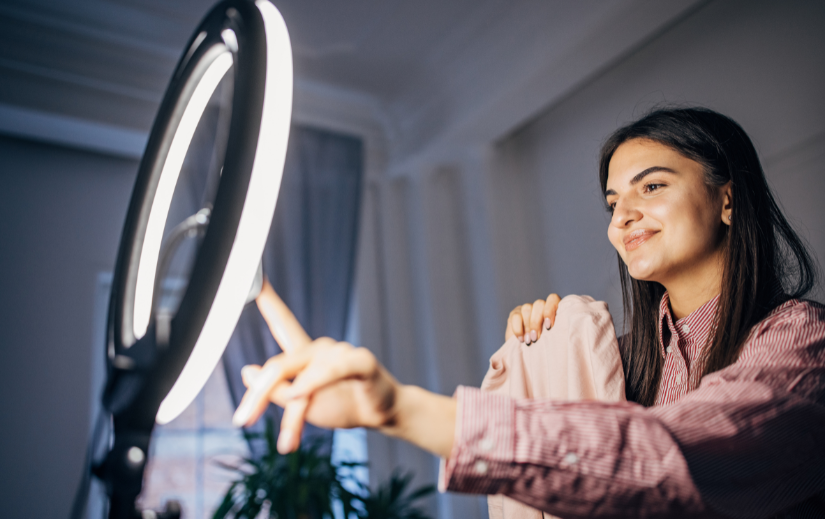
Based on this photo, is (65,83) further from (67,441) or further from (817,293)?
(817,293)

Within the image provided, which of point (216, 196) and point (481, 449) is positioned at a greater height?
point (216, 196)

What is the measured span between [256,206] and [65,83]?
297 cm

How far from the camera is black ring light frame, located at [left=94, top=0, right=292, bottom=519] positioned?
1.35ft

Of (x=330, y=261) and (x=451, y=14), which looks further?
(x=330, y=261)

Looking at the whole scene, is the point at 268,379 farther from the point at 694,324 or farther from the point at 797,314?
the point at 694,324

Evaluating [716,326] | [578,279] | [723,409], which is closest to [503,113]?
[578,279]

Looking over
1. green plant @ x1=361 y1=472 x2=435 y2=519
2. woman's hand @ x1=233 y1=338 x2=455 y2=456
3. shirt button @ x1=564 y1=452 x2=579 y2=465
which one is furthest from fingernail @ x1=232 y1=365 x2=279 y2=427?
green plant @ x1=361 y1=472 x2=435 y2=519

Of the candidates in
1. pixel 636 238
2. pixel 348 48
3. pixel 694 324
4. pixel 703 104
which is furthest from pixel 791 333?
pixel 348 48

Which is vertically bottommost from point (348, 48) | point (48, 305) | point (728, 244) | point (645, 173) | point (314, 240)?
point (728, 244)

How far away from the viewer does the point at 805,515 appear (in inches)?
33.1

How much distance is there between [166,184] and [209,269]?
0.26 metres

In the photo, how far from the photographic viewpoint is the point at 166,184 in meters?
0.62

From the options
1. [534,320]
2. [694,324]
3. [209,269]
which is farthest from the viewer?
[534,320]

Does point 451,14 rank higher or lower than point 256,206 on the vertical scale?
higher
